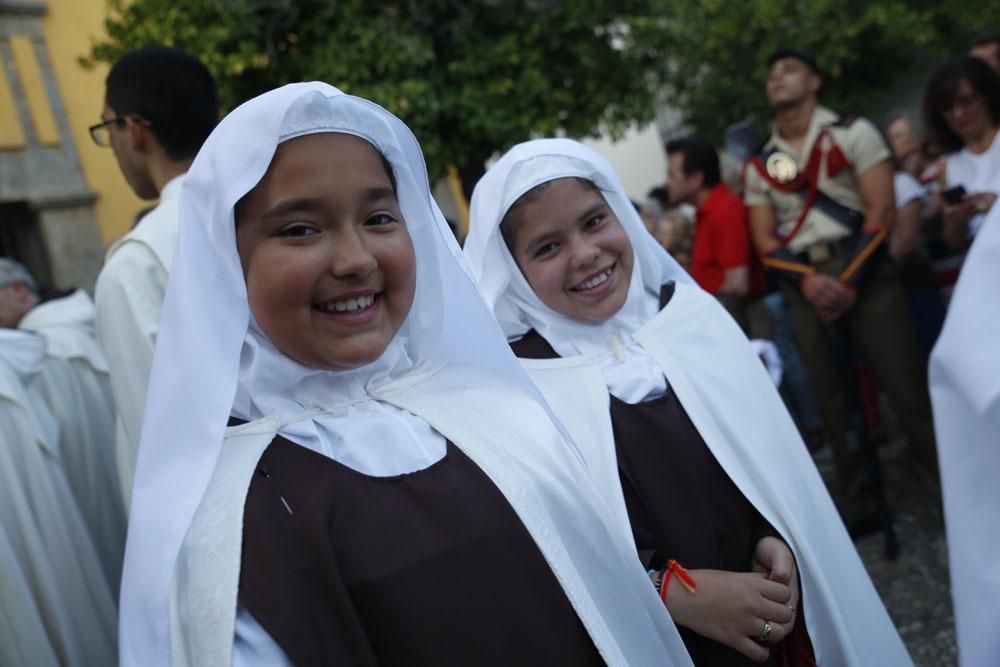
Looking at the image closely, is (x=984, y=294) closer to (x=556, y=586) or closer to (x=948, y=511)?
(x=948, y=511)

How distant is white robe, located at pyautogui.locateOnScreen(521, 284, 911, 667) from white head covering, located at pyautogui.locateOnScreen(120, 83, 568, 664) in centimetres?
73

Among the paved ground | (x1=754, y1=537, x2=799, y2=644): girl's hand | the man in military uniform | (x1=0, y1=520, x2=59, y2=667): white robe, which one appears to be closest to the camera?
(x1=754, y1=537, x2=799, y2=644): girl's hand

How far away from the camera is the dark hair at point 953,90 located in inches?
184

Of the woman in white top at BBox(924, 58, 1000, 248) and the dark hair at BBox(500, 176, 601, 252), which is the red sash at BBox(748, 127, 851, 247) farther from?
the dark hair at BBox(500, 176, 601, 252)

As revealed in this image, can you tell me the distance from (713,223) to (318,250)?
416 centimetres

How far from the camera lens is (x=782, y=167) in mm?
4699

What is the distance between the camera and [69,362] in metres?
4.25

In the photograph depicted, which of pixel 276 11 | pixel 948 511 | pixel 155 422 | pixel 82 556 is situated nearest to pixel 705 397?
pixel 948 511

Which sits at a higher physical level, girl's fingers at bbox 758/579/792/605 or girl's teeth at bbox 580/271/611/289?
girl's teeth at bbox 580/271/611/289

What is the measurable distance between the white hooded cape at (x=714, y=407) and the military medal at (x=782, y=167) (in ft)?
7.40

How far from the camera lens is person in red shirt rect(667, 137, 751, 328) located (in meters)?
5.34

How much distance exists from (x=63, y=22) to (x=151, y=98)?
9.24 meters

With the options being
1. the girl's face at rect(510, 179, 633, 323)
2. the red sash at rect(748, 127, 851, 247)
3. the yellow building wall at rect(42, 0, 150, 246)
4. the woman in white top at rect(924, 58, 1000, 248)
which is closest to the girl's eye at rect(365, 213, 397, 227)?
the girl's face at rect(510, 179, 633, 323)

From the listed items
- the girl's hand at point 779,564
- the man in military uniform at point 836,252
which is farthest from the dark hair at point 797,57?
the girl's hand at point 779,564
